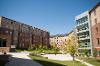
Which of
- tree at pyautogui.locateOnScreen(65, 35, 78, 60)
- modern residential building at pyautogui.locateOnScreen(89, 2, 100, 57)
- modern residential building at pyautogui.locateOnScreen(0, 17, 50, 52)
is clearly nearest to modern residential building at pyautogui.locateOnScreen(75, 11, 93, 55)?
modern residential building at pyautogui.locateOnScreen(89, 2, 100, 57)

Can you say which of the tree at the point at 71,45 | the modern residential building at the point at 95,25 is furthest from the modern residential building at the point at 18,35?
the tree at the point at 71,45

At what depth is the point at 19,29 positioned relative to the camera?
8575cm

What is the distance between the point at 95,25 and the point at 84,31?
7.95m

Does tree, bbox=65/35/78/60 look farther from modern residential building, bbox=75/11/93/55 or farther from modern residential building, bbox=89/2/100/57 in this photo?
modern residential building, bbox=75/11/93/55

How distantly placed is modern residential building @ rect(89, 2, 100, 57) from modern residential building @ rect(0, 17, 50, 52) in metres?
29.4

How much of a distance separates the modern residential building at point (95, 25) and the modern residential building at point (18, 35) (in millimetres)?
29359

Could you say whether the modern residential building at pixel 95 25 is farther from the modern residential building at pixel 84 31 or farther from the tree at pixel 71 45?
the tree at pixel 71 45

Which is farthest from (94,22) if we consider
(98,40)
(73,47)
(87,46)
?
(73,47)

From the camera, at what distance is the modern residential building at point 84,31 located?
5235 cm

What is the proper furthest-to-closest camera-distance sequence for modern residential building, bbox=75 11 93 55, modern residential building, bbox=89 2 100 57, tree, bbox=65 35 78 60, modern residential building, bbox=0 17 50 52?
modern residential building, bbox=0 17 50 52 < modern residential building, bbox=75 11 93 55 < modern residential building, bbox=89 2 100 57 < tree, bbox=65 35 78 60

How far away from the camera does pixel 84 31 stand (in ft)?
182

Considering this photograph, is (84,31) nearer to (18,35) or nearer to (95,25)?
(95,25)

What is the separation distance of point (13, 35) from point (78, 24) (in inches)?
1358

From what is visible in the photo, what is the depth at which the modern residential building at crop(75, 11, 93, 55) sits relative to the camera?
52.3 m
